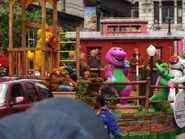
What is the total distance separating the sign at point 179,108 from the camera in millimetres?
14234

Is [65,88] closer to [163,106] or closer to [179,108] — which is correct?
[163,106]

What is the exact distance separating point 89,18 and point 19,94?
43410mm

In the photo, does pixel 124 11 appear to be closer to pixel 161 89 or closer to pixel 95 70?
pixel 95 70

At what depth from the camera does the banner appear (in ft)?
176

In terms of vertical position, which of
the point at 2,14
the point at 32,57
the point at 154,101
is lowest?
the point at 154,101

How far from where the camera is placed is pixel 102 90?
1345cm

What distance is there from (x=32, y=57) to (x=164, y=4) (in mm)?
62644

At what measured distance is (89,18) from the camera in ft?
183

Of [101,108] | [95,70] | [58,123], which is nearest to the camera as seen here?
[58,123]

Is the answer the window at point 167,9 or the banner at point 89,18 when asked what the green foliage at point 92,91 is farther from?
the window at point 167,9

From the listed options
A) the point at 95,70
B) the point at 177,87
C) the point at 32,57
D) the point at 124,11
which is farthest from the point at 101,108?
the point at 124,11

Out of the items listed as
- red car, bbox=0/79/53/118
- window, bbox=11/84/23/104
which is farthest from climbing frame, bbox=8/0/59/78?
window, bbox=11/84/23/104

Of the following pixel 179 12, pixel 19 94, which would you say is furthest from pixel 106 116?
pixel 179 12

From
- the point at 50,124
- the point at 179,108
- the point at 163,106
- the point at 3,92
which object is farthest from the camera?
the point at 179,108
